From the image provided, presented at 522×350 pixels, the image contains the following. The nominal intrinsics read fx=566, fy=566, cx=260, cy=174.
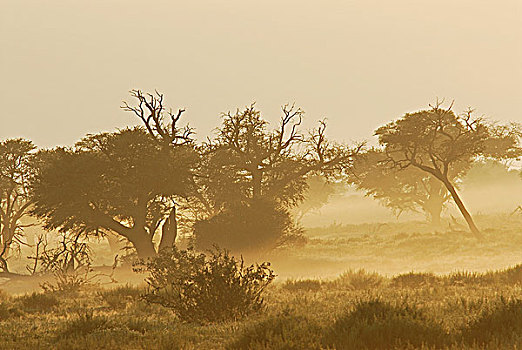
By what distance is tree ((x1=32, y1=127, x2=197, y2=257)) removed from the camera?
32.6 m

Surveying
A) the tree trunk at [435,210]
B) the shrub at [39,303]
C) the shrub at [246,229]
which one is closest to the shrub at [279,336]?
the shrub at [39,303]

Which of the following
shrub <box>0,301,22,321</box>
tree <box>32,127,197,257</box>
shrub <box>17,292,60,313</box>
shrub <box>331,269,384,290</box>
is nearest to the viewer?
shrub <box>0,301,22,321</box>

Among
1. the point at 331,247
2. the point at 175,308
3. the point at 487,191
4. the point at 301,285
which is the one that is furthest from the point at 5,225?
the point at 487,191

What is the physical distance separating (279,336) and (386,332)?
5.79ft

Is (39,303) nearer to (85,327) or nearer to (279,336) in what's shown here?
(85,327)

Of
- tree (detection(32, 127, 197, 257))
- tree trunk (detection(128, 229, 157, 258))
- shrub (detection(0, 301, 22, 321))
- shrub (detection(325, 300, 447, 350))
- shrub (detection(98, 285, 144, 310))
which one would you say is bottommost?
shrub (detection(98, 285, 144, 310))

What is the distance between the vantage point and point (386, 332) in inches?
364

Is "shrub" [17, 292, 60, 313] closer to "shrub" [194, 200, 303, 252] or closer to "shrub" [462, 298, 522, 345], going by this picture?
"shrub" [462, 298, 522, 345]

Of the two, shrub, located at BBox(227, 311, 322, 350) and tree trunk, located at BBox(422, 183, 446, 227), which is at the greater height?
tree trunk, located at BBox(422, 183, 446, 227)

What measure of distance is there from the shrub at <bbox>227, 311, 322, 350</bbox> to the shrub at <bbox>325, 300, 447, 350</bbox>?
0.32m

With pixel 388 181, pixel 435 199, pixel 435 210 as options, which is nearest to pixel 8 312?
pixel 388 181

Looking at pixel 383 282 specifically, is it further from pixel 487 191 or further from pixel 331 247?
pixel 487 191

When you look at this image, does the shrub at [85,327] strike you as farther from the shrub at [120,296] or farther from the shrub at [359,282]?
the shrub at [359,282]

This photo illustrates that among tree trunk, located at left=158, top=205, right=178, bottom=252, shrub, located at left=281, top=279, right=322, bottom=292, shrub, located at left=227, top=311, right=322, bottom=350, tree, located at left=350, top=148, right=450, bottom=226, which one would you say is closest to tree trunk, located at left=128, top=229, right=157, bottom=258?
tree trunk, located at left=158, top=205, right=178, bottom=252
